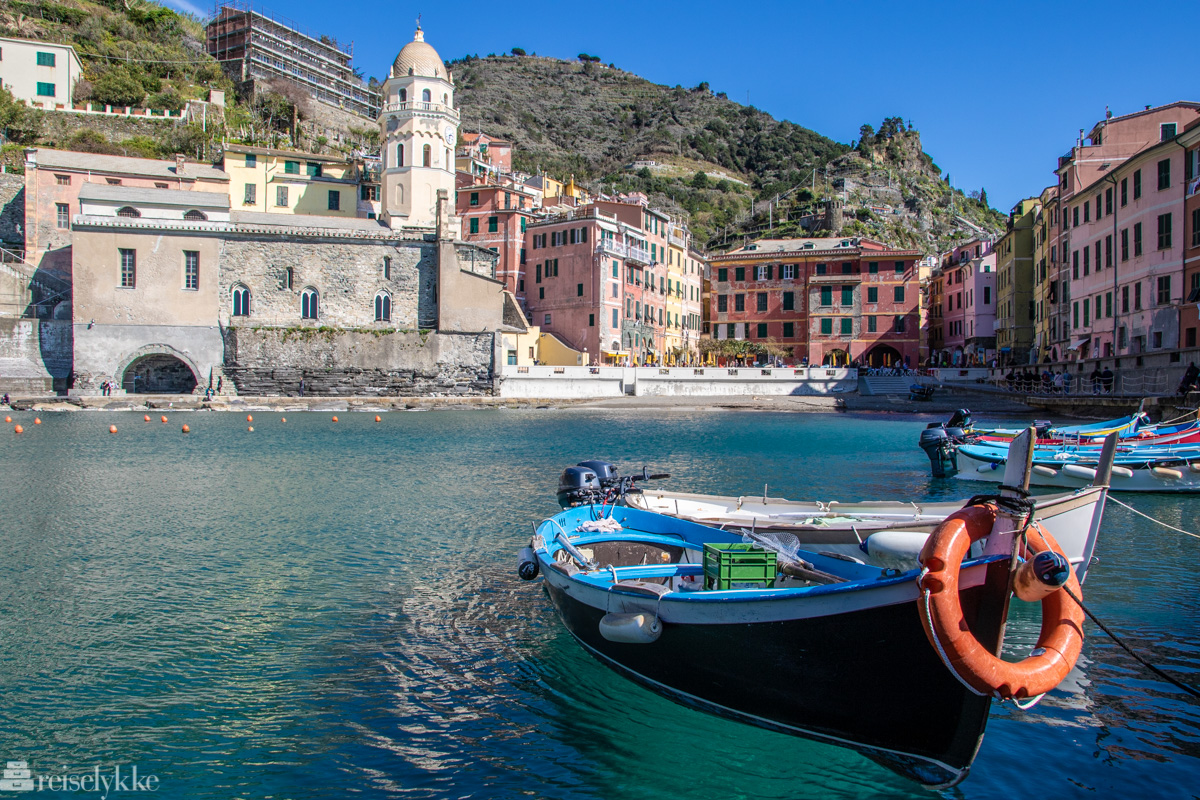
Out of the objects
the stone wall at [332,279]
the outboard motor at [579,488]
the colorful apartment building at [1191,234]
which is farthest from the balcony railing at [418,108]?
the outboard motor at [579,488]

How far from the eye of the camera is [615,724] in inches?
313

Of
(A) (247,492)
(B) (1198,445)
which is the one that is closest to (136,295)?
(A) (247,492)

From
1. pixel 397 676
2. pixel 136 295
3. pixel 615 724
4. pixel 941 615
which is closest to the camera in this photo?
pixel 941 615

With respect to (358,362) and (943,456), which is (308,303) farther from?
(943,456)

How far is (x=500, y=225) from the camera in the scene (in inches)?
2520

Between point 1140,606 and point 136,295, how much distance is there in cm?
5443

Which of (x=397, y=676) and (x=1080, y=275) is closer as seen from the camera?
(x=397, y=676)

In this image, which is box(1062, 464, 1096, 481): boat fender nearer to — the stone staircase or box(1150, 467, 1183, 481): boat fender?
box(1150, 467, 1183, 481): boat fender

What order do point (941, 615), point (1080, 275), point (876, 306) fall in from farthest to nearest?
1. point (876, 306)
2. point (1080, 275)
3. point (941, 615)

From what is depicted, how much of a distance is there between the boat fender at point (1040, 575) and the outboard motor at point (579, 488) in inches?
307

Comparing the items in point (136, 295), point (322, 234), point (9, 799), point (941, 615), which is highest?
point (322, 234)

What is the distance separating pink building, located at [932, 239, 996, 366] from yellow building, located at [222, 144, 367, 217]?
50.9 meters

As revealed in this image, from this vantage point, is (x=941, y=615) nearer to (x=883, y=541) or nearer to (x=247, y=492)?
(x=883, y=541)

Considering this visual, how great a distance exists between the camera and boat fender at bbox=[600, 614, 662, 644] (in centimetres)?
770
